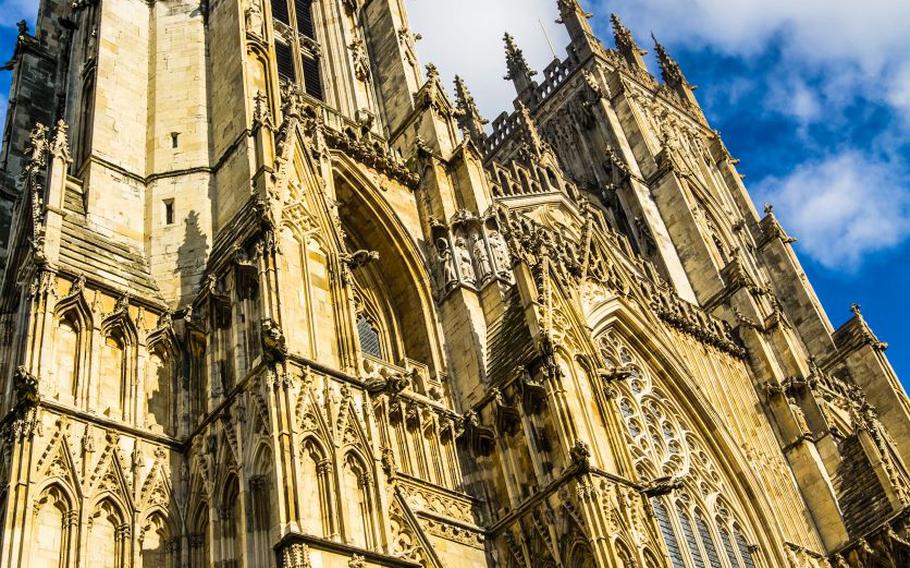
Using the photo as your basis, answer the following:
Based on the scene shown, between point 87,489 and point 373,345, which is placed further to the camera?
point 373,345

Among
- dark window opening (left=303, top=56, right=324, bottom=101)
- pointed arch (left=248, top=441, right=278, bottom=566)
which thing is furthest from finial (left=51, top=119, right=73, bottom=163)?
dark window opening (left=303, top=56, right=324, bottom=101)

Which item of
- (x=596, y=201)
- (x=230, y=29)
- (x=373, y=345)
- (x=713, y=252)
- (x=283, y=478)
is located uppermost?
(x=596, y=201)

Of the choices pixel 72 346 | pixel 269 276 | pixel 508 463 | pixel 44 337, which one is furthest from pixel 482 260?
pixel 44 337

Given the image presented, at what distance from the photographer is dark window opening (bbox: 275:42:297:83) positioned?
24.8 meters

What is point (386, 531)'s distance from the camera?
12578 mm

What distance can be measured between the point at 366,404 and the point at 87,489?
11.7 feet

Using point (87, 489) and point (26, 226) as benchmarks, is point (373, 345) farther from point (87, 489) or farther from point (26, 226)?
point (87, 489)

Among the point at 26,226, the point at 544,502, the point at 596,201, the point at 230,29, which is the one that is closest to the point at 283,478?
the point at 544,502

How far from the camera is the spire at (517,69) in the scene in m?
47.2

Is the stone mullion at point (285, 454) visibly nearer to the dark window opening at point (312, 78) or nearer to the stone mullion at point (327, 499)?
the stone mullion at point (327, 499)

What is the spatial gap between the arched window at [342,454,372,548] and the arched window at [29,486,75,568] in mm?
3228

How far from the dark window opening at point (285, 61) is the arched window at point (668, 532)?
41.5 ft

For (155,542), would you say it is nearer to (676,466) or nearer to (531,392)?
(531,392)

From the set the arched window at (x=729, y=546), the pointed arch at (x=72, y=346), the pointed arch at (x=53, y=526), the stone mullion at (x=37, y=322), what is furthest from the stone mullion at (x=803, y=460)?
the stone mullion at (x=37, y=322)
